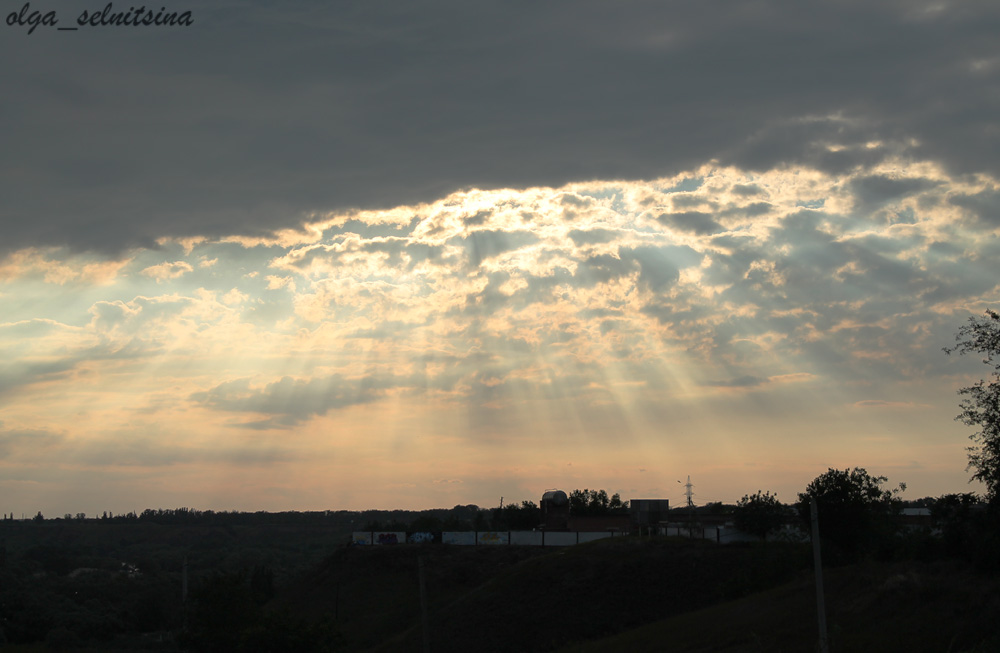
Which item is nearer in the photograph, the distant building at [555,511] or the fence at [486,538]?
the fence at [486,538]

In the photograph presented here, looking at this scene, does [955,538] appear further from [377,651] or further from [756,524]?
[377,651]

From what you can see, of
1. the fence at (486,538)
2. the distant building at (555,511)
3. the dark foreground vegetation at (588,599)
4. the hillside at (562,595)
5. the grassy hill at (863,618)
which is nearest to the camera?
the grassy hill at (863,618)

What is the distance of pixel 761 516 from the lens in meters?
68.7

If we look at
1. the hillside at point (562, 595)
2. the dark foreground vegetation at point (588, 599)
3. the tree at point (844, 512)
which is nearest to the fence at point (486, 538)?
the dark foreground vegetation at point (588, 599)

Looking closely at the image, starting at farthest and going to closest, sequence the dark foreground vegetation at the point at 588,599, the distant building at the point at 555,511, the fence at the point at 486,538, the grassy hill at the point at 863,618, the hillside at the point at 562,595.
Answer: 1. the distant building at the point at 555,511
2. the fence at the point at 486,538
3. the hillside at the point at 562,595
4. the dark foreground vegetation at the point at 588,599
5. the grassy hill at the point at 863,618

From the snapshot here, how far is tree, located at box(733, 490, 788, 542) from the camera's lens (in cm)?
6838

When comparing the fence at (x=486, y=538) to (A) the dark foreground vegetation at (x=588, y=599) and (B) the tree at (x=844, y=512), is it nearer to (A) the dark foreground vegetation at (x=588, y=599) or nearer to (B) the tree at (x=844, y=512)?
(A) the dark foreground vegetation at (x=588, y=599)

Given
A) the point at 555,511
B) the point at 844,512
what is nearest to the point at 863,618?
the point at 844,512

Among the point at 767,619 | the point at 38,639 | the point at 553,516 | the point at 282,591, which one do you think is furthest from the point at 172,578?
the point at 767,619

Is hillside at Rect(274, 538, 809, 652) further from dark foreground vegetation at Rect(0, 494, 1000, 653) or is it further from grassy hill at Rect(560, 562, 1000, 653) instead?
grassy hill at Rect(560, 562, 1000, 653)

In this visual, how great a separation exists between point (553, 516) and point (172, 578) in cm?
5713

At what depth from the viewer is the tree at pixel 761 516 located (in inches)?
2692

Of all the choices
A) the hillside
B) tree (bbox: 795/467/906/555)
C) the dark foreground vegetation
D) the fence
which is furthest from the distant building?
tree (bbox: 795/467/906/555)

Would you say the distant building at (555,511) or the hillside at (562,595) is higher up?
the distant building at (555,511)
